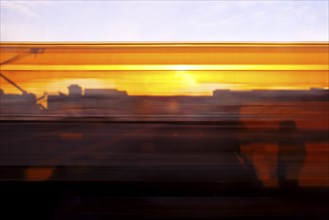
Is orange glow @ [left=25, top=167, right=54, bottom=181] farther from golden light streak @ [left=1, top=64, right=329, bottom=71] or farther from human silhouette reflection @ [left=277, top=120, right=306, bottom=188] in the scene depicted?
human silhouette reflection @ [left=277, top=120, right=306, bottom=188]

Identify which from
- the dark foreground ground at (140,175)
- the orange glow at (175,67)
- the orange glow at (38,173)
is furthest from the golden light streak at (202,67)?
the orange glow at (38,173)

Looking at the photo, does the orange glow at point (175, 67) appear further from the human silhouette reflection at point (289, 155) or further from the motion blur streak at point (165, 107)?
the human silhouette reflection at point (289, 155)

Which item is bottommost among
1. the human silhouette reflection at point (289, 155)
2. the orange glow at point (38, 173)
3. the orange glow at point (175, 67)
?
the orange glow at point (38, 173)

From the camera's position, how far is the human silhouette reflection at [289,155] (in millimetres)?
3562

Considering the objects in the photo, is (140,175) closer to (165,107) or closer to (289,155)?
(165,107)

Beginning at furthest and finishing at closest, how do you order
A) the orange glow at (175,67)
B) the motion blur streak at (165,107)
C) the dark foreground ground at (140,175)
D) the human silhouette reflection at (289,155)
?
the orange glow at (175,67)
the motion blur streak at (165,107)
the human silhouette reflection at (289,155)
the dark foreground ground at (140,175)

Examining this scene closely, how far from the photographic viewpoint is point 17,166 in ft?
12.3

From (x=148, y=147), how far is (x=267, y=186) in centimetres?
127

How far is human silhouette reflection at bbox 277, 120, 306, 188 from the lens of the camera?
11.7ft

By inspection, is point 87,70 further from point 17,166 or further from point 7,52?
point 17,166

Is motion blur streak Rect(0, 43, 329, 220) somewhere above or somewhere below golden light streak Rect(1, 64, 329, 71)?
below

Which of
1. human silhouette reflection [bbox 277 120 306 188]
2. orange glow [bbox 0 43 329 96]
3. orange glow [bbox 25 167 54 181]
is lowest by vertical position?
orange glow [bbox 25 167 54 181]

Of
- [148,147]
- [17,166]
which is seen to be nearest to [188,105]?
[148,147]

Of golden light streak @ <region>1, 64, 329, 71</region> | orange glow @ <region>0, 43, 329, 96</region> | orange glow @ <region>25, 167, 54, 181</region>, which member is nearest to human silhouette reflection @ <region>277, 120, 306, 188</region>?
orange glow @ <region>0, 43, 329, 96</region>
